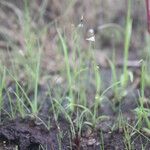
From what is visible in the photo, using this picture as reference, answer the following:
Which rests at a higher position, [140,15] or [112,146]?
[140,15]

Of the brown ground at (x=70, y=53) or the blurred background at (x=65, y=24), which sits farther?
the blurred background at (x=65, y=24)

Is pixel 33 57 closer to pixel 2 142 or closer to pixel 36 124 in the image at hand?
pixel 36 124

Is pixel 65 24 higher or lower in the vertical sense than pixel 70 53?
higher

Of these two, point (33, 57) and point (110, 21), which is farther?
point (110, 21)

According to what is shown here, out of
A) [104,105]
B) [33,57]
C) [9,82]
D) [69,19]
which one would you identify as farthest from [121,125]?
[69,19]

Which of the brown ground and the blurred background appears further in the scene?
the blurred background

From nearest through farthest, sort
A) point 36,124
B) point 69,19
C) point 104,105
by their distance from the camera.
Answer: point 36,124, point 104,105, point 69,19

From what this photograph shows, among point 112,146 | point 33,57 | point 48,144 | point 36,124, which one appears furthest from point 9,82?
point 112,146

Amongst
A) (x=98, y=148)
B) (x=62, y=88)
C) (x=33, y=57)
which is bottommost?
(x=98, y=148)

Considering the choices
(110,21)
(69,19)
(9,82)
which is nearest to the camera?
(9,82)

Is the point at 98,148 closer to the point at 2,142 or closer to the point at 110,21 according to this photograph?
the point at 2,142
